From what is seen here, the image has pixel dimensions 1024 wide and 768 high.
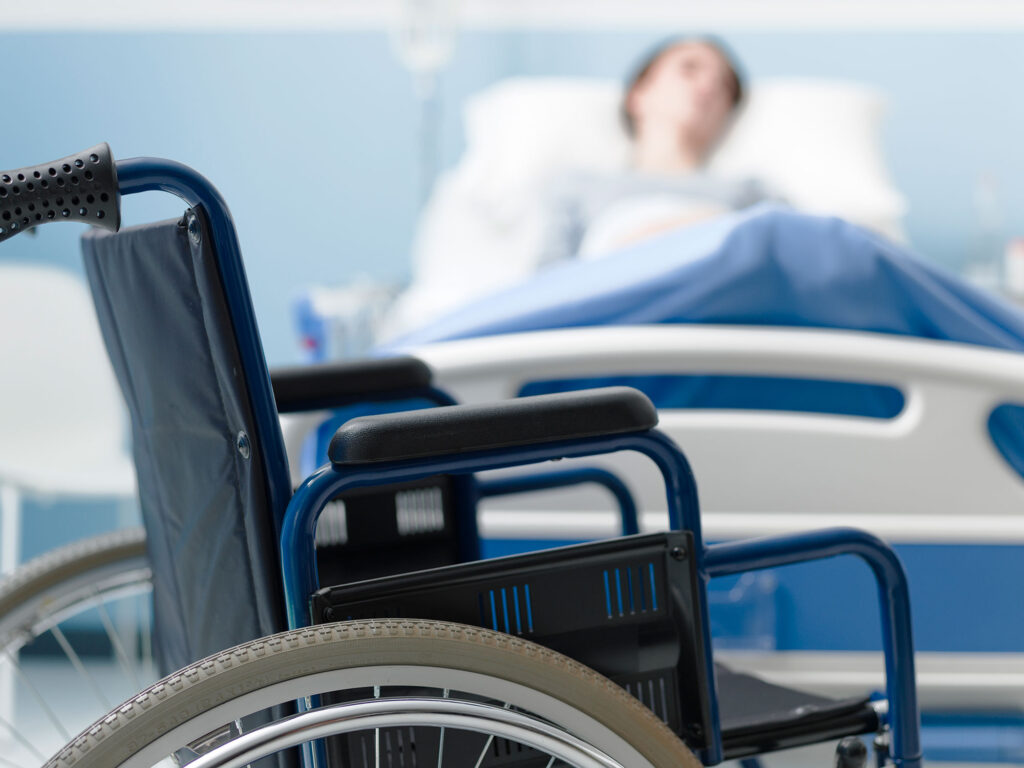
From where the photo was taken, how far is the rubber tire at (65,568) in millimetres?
1040

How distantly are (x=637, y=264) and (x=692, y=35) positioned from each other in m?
1.87

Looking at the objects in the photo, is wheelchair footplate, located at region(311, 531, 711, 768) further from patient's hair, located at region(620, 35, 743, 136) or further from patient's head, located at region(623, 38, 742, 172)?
patient's hair, located at region(620, 35, 743, 136)

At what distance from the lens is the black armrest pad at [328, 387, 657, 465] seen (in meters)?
0.76

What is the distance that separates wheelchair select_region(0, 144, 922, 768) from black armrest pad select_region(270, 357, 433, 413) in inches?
7.6

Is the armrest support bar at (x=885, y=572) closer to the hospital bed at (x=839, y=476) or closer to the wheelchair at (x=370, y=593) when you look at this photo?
the wheelchair at (x=370, y=593)

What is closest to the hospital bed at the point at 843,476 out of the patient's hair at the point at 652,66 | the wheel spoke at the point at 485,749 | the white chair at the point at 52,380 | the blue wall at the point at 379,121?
the wheel spoke at the point at 485,749

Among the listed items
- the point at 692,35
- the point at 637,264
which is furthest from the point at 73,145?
the point at 637,264

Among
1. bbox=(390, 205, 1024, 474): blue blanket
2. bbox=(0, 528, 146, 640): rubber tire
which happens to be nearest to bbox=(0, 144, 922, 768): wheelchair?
bbox=(0, 528, 146, 640): rubber tire

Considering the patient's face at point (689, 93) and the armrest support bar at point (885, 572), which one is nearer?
the armrest support bar at point (885, 572)

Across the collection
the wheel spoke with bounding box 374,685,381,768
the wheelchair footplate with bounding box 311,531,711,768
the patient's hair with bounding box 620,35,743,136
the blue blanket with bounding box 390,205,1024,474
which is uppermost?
the patient's hair with bounding box 620,35,743,136

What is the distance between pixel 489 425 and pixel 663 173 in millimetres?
2012

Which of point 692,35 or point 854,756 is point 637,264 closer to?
point 854,756

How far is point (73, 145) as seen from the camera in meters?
2.78

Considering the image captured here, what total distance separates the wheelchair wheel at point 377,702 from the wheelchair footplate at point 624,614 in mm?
92
